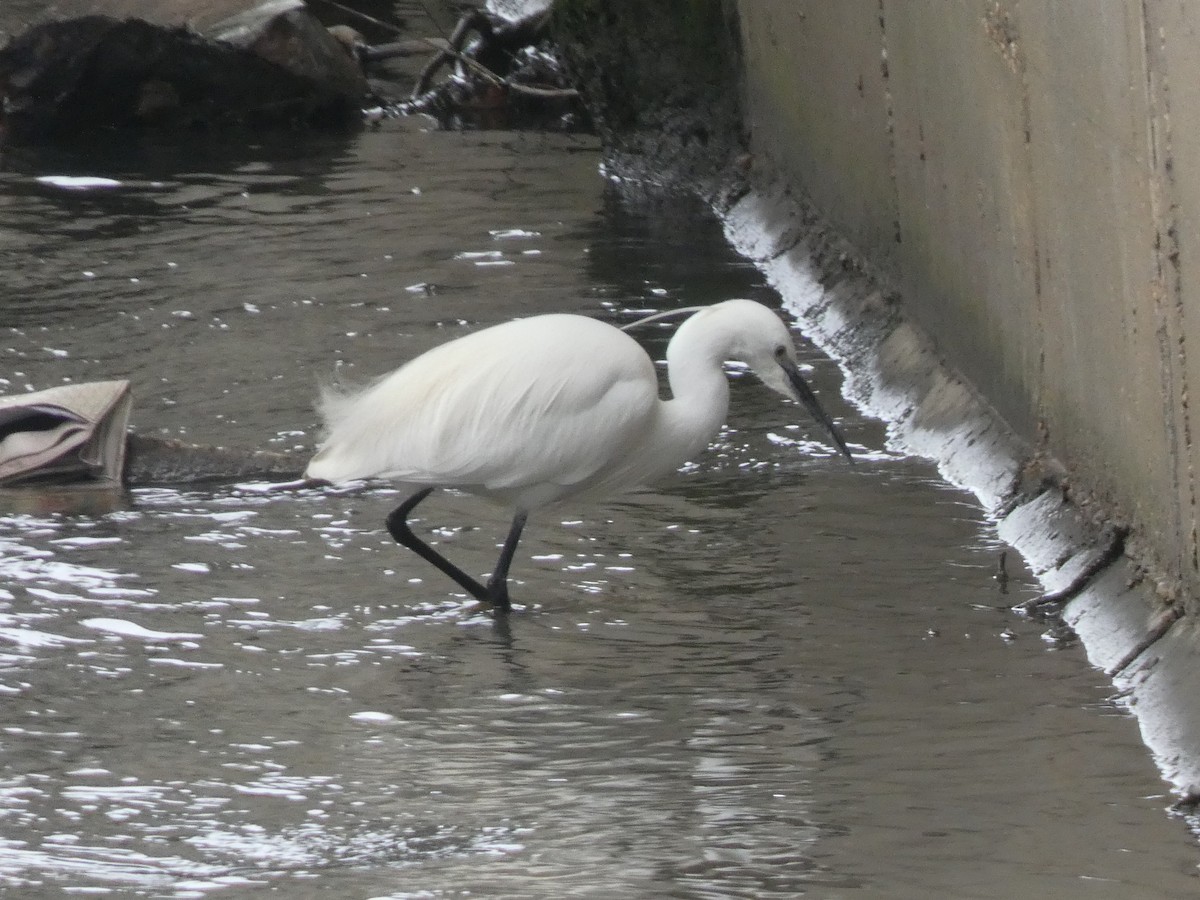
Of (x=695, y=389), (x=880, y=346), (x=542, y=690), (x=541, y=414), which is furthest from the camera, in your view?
(x=880, y=346)

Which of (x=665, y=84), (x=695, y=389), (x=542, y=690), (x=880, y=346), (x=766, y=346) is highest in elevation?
(x=665, y=84)

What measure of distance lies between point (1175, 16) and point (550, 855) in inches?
80.5

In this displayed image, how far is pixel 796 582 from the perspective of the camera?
547 centimetres

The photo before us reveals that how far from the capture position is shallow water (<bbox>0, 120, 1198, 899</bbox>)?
146 inches

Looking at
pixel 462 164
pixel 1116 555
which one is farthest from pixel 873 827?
pixel 462 164

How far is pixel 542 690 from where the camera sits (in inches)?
189

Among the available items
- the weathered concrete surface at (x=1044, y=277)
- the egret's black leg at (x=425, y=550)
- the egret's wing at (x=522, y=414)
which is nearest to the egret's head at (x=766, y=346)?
the egret's wing at (x=522, y=414)

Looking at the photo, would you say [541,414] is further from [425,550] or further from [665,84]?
[665,84]

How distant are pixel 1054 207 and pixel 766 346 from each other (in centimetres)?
86

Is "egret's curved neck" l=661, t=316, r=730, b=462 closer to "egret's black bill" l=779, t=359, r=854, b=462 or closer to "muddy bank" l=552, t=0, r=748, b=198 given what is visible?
"egret's black bill" l=779, t=359, r=854, b=462

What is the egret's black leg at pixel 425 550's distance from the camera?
5.38m

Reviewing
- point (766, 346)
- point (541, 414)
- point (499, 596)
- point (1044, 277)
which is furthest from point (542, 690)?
point (1044, 277)

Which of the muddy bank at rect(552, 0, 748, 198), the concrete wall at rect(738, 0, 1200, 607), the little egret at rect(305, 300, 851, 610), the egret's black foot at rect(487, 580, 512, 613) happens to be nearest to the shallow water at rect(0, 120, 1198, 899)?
the egret's black foot at rect(487, 580, 512, 613)

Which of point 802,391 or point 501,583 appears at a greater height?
point 802,391
